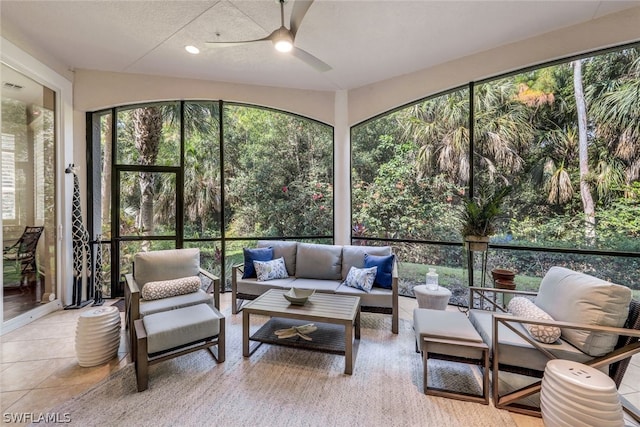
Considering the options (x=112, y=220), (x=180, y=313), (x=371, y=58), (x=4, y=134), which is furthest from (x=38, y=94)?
(x=371, y=58)

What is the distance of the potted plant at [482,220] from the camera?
3238 millimetres

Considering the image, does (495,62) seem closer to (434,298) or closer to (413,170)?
(413,170)

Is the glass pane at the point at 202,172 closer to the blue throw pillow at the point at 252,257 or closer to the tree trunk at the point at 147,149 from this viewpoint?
the tree trunk at the point at 147,149

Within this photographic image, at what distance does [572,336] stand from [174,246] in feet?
16.1

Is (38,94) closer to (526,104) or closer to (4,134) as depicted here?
(4,134)

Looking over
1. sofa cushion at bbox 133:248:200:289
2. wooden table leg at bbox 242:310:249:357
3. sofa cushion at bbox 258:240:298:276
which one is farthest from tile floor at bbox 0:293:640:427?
sofa cushion at bbox 258:240:298:276

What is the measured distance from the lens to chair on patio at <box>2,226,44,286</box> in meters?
3.20

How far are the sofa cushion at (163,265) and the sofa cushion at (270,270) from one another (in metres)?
0.75

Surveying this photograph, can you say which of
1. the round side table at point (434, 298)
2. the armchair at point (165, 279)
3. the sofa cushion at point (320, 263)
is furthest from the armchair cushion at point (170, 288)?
the round side table at point (434, 298)

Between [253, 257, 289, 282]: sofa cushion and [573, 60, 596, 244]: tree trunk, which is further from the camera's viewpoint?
[253, 257, 289, 282]: sofa cushion

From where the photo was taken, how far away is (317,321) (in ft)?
8.01

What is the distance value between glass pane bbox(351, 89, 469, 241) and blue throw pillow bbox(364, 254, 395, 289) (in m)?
1.10

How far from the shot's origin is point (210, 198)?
4520 mm

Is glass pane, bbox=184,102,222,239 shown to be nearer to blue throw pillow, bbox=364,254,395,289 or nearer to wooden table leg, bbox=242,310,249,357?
wooden table leg, bbox=242,310,249,357
